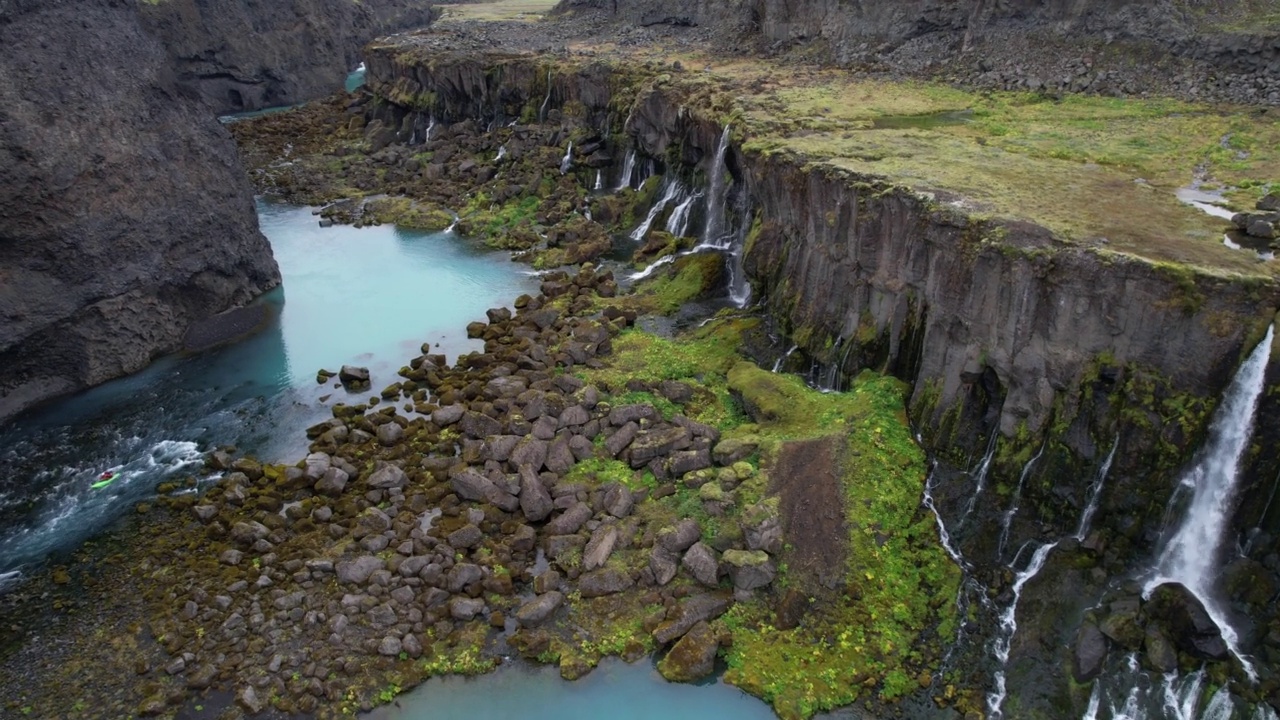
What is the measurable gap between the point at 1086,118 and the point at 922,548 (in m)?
20.3

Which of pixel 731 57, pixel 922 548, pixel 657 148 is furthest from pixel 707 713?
pixel 731 57

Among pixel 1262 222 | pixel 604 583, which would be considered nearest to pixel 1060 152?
pixel 1262 222

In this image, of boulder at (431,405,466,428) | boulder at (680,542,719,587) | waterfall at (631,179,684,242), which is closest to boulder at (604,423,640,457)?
boulder at (680,542,719,587)

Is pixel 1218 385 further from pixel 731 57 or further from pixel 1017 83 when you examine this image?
pixel 731 57

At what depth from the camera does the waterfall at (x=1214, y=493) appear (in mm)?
17031

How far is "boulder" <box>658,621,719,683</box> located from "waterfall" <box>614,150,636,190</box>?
3205 cm

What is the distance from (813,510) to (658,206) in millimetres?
24516

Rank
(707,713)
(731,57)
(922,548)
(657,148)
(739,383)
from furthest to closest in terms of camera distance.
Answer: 1. (731,57)
2. (657,148)
3. (739,383)
4. (922,548)
5. (707,713)

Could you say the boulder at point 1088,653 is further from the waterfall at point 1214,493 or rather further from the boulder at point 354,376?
the boulder at point 354,376

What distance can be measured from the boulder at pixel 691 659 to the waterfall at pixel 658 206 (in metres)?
25.8

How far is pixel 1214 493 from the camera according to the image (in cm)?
1758

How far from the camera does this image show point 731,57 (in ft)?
176

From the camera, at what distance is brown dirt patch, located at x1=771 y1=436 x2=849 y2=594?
19.2 meters

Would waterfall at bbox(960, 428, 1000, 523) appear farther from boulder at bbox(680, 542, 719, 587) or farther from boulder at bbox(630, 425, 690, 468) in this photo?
boulder at bbox(630, 425, 690, 468)
